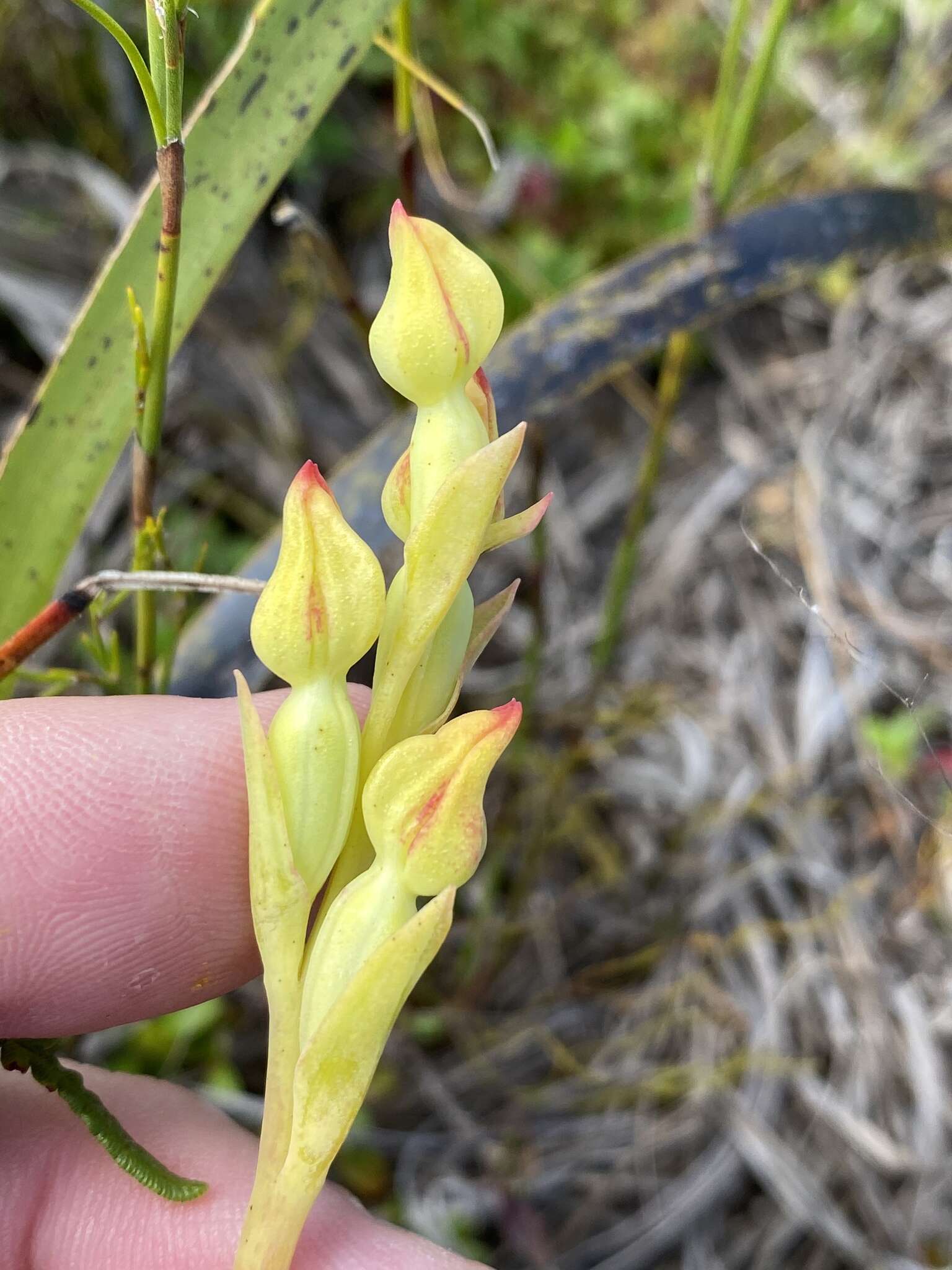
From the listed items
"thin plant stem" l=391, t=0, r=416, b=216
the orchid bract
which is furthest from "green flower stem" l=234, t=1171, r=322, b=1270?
"thin plant stem" l=391, t=0, r=416, b=216

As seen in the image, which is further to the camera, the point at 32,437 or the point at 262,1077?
the point at 262,1077

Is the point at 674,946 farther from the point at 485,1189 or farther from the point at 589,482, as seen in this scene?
the point at 589,482

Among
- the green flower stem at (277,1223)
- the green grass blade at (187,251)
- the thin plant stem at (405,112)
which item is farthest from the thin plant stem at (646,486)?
the green flower stem at (277,1223)

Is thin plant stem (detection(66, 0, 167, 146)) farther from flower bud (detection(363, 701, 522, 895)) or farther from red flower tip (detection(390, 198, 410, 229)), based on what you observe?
flower bud (detection(363, 701, 522, 895))

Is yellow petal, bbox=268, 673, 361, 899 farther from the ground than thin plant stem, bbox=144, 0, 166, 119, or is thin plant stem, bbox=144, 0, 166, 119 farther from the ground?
thin plant stem, bbox=144, 0, 166, 119

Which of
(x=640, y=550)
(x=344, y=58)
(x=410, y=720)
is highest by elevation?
(x=640, y=550)

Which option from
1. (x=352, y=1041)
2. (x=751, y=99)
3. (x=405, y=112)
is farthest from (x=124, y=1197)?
(x=751, y=99)

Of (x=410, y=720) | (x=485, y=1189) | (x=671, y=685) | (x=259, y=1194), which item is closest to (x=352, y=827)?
(x=410, y=720)
